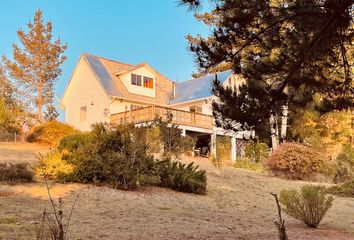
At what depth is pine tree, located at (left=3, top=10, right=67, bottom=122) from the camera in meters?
40.6

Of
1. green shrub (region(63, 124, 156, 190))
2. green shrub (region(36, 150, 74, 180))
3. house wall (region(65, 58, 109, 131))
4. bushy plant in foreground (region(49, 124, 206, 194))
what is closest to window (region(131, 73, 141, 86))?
house wall (region(65, 58, 109, 131))

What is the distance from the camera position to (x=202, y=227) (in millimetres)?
7730

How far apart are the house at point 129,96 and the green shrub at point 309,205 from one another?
63.4 ft

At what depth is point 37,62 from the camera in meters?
41.0

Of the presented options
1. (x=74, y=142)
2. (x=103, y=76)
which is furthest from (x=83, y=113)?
(x=74, y=142)

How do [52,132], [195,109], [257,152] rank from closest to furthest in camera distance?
1. [52,132]
2. [257,152]
3. [195,109]

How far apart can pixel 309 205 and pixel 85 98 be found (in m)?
26.0

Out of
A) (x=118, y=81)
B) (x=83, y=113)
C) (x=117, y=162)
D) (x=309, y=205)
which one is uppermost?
(x=118, y=81)

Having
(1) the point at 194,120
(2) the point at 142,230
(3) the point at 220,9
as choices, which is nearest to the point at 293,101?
(3) the point at 220,9

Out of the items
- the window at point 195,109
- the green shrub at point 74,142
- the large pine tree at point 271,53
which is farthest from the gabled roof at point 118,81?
the large pine tree at point 271,53

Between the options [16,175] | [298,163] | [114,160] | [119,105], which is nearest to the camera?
[16,175]

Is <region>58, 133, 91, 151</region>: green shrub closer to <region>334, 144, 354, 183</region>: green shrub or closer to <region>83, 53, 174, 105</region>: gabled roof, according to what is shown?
<region>334, 144, 354, 183</region>: green shrub

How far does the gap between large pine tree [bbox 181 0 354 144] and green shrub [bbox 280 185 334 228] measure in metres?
1.90

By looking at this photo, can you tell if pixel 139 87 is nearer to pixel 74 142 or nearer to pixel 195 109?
pixel 195 109
